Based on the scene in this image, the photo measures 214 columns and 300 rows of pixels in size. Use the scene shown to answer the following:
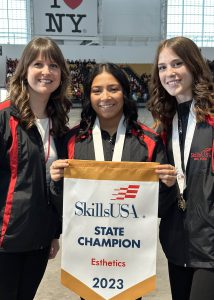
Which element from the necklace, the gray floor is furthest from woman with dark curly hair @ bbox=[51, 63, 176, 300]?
the gray floor

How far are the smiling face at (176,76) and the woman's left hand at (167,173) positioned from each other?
413 mm

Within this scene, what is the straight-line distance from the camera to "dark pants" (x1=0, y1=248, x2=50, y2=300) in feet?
6.97

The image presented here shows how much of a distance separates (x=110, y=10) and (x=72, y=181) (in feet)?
102

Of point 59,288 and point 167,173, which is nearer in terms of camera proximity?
point 167,173

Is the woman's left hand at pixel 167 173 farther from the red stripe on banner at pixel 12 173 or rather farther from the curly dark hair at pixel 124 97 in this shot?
the red stripe on banner at pixel 12 173

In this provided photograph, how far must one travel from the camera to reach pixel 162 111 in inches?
88.9

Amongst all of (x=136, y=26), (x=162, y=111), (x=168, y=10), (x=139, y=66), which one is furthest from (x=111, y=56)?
(x=162, y=111)

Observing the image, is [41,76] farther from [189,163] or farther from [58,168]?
[189,163]

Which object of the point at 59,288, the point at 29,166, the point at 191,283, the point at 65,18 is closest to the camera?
the point at 29,166

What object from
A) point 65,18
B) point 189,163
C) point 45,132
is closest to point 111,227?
point 189,163

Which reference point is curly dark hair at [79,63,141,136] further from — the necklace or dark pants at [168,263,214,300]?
dark pants at [168,263,214,300]

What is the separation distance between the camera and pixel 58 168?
79.4 inches

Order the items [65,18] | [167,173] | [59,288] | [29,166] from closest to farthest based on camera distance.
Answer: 1. [167,173]
2. [29,166]
3. [59,288]
4. [65,18]

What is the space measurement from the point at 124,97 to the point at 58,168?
54 cm
